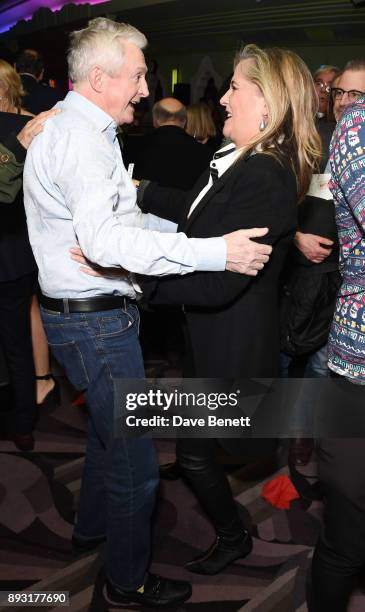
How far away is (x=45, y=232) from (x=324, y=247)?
112 cm

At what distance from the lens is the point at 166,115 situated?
3352 millimetres

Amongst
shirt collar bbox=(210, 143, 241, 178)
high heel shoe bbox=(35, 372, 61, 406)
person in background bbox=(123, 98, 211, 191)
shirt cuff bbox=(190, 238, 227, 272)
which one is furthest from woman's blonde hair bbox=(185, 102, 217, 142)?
shirt cuff bbox=(190, 238, 227, 272)

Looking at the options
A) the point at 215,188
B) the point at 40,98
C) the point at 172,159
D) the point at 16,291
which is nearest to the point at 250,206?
the point at 215,188

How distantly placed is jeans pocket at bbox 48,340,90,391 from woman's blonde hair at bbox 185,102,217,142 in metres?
2.72

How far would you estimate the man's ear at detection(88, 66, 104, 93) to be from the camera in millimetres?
1493

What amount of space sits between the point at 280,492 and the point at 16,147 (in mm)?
1691

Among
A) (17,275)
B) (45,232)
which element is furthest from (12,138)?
(17,275)

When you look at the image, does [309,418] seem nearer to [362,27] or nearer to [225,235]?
[225,235]

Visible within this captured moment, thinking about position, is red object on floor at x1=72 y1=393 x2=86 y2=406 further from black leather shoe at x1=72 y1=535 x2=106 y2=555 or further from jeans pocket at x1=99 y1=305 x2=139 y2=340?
jeans pocket at x1=99 y1=305 x2=139 y2=340

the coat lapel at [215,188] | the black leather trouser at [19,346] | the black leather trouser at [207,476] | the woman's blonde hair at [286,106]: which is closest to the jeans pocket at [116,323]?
the coat lapel at [215,188]

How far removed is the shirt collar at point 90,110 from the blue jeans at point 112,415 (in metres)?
0.50

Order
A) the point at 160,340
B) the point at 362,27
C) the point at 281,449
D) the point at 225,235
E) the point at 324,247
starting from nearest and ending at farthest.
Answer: the point at 225,235 → the point at 324,247 → the point at 281,449 → the point at 160,340 → the point at 362,27

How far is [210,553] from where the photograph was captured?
2006 mm

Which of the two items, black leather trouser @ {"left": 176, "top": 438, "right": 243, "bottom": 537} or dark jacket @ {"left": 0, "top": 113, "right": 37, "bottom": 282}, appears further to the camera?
dark jacket @ {"left": 0, "top": 113, "right": 37, "bottom": 282}
